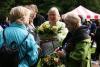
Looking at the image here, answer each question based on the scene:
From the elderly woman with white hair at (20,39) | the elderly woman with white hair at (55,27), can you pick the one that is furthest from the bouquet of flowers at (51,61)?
the elderly woman with white hair at (20,39)

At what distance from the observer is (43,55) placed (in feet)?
26.7

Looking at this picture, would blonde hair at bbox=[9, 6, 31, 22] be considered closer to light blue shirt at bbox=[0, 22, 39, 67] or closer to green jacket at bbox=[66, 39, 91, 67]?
light blue shirt at bbox=[0, 22, 39, 67]

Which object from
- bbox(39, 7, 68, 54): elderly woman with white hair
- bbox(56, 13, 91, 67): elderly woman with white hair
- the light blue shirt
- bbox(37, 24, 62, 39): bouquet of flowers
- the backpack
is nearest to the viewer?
the backpack

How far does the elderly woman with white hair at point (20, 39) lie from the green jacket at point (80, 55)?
3.35 feet

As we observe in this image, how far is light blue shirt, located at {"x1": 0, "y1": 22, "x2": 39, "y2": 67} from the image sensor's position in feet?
22.2

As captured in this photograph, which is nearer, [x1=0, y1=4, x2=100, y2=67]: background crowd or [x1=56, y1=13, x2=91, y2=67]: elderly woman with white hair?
[x1=0, y1=4, x2=100, y2=67]: background crowd

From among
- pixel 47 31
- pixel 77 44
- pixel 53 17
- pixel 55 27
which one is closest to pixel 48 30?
pixel 47 31

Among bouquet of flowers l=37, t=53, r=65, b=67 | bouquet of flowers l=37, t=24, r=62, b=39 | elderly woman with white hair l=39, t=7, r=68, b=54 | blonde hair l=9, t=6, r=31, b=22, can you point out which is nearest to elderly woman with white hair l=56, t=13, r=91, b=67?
bouquet of flowers l=37, t=53, r=65, b=67

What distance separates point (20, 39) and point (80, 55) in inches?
52.3

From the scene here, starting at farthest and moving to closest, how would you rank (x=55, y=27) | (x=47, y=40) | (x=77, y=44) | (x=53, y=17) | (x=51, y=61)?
(x=53, y=17) < (x=55, y=27) < (x=47, y=40) < (x=51, y=61) < (x=77, y=44)

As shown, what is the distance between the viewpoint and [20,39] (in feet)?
22.2

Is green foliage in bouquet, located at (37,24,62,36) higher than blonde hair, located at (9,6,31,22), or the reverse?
blonde hair, located at (9,6,31,22)

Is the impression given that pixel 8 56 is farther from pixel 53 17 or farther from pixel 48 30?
pixel 53 17

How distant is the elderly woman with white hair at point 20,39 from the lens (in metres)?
6.77
